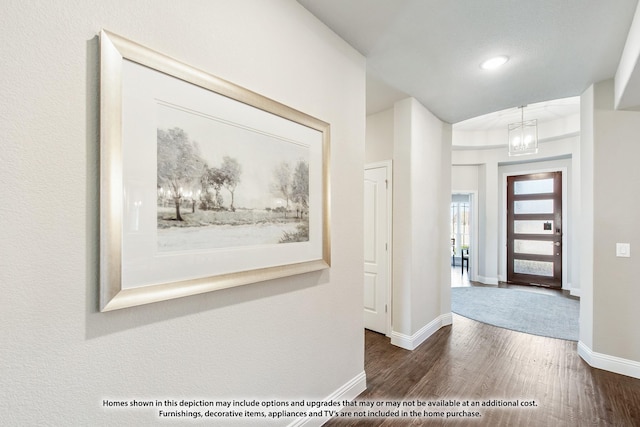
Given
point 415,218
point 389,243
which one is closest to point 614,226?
point 415,218

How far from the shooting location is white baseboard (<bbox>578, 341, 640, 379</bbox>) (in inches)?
97.1

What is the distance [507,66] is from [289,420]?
304cm

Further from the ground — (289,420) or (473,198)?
(473,198)

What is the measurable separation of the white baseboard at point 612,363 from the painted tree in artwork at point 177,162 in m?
3.65

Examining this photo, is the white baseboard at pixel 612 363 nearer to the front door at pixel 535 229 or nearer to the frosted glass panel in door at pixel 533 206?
the front door at pixel 535 229

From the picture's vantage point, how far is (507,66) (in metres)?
2.38

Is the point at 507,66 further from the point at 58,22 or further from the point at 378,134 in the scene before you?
the point at 58,22

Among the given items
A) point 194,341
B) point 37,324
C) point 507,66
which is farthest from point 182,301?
point 507,66

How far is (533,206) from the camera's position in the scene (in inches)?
227

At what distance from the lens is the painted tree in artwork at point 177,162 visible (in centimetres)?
110

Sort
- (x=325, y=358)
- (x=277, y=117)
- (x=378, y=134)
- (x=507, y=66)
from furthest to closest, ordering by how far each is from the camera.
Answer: (x=378, y=134) < (x=507, y=66) < (x=325, y=358) < (x=277, y=117)

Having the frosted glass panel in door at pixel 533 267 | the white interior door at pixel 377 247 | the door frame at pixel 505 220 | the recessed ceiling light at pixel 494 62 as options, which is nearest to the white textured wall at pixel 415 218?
the white interior door at pixel 377 247

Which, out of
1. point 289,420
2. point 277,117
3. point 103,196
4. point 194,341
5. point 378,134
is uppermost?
point 378,134

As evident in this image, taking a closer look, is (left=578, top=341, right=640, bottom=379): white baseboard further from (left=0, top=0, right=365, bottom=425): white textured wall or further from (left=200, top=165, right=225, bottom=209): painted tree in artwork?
(left=200, top=165, right=225, bottom=209): painted tree in artwork
